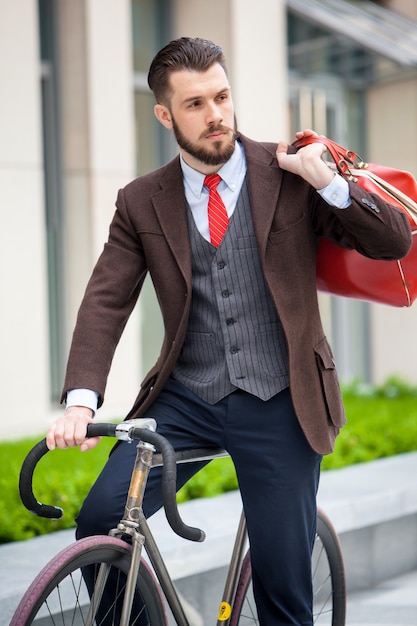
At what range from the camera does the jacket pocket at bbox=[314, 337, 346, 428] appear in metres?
2.87

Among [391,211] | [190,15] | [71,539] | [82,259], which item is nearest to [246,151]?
[391,211]

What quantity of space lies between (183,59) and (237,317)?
0.73 m

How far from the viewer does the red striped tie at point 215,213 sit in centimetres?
287

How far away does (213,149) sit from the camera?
2801mm

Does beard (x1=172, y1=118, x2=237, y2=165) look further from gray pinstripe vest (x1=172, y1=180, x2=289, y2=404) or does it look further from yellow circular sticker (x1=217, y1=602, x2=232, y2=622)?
yellow circular sticker (x1=217, y1=602, x2=232, y2=622)

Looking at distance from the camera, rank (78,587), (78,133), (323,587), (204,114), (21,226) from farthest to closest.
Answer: (78,133)
(21,226)
(323,587)
(204,114)
(78,587)

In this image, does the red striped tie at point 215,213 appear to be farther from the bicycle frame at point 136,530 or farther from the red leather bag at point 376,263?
the bicycle frame at point 136,530

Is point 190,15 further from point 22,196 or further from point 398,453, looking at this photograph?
point 398,453

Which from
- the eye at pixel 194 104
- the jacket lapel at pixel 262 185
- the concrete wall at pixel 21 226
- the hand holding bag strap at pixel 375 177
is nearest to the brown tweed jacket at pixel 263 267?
the jacket lapel at pixel 262 185

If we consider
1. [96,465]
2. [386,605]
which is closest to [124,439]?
[386,605]

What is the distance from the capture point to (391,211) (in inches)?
107

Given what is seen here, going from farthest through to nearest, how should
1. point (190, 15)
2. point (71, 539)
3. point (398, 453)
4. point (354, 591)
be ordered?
point (190, 15) → point (398, 453) → point (354, 591) → point (71, 539)

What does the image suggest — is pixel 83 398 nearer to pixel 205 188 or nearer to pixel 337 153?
pixel 205 188

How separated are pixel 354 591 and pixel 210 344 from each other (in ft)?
8.41
